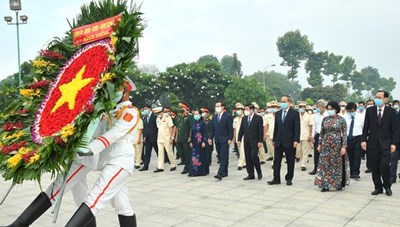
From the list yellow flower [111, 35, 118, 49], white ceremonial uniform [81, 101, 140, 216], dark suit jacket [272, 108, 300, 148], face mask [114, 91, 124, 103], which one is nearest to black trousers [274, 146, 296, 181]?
dark suit jacket [272, 108, 300, 148]

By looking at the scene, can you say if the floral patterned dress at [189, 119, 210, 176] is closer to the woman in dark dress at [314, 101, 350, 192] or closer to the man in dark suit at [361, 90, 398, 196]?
the woman in dark dress at [314, 101, 350, 192]

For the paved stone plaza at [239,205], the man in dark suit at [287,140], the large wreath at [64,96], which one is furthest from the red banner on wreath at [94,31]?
the man in dark suit at [287,140]

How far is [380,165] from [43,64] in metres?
5.52

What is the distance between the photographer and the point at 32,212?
138 inches

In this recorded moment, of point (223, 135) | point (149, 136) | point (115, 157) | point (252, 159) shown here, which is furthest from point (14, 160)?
point (149, 136)

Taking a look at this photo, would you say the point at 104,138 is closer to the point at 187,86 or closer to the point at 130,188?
the point at 130,188

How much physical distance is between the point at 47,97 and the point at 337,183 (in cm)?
540

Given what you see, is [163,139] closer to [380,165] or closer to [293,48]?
[380,165]

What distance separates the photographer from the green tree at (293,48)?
92688 millimetres

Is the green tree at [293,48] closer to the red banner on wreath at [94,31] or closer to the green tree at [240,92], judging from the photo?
the green tree at [240,92]

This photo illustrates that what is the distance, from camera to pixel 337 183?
285 inches

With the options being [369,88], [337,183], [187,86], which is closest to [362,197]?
[337,183]

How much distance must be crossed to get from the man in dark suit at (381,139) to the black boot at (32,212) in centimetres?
529

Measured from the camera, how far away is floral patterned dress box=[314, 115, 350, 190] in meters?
7.25
